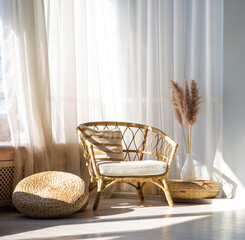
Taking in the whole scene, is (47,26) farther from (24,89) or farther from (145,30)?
(145,30)

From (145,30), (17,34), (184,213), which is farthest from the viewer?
(145,30)

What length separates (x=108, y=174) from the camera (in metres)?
3.92

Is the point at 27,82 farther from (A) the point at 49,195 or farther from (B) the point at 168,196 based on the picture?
(B) the point at 168,196

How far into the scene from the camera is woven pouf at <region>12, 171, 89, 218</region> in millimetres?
3527

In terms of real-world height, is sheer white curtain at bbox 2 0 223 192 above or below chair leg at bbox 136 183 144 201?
above

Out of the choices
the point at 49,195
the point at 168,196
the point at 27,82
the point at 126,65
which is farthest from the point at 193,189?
the point at 27,82

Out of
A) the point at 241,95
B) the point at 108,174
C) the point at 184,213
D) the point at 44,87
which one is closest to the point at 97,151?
the point at 108,174

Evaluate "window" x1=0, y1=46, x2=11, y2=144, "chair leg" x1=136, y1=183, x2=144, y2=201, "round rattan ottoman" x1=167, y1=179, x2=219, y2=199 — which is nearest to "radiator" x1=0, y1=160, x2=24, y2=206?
"window" x1=0, y1=46, x2=11, y2=144

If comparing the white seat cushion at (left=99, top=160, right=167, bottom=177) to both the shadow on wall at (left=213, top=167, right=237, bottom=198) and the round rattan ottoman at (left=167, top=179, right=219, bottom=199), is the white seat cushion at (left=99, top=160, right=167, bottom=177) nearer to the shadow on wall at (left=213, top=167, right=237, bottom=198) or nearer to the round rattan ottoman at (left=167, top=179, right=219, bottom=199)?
the round rattan ottoman at (left=167, top=179, right=219, bottom=199)

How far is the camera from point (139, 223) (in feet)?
10.8

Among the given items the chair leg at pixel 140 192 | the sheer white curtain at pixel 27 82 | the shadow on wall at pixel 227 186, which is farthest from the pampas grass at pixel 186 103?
the sheer white curtain at pixel 27 82

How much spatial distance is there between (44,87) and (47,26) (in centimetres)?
61

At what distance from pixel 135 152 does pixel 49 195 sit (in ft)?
4.46

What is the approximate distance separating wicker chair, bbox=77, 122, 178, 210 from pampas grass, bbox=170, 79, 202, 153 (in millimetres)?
257
